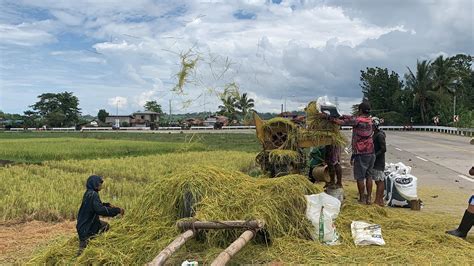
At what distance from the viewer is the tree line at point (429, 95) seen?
207 feet

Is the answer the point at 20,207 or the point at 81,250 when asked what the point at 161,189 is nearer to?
the point at 81,250

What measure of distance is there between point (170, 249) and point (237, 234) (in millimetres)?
1291

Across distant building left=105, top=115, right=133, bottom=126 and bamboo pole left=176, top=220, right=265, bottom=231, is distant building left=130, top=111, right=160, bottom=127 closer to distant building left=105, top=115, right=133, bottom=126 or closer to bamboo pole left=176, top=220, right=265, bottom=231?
distant building left=105, top=115, right=133, bottom=126

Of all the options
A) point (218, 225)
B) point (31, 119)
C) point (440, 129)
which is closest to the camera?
point (218, 225)

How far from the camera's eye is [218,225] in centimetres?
535

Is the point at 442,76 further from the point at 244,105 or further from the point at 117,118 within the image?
the point at 117,118

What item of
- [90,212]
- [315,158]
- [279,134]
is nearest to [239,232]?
[90,212]

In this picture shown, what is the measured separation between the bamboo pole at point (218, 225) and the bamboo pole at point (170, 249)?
0.09 metres

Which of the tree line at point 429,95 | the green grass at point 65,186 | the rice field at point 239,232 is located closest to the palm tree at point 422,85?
the tree line at point 429,95

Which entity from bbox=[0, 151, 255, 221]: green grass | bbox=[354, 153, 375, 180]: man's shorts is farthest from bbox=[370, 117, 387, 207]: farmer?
bbox=[0, 151, 255, 221]: green grass

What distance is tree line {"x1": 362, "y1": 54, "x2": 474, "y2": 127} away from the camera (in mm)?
62969

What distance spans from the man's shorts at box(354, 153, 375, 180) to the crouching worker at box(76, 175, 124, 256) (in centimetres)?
482

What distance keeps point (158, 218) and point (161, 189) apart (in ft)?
1.46

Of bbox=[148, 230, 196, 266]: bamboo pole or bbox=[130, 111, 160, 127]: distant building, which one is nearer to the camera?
bbox=[148, 230, 196, 266]: bamboo pole
